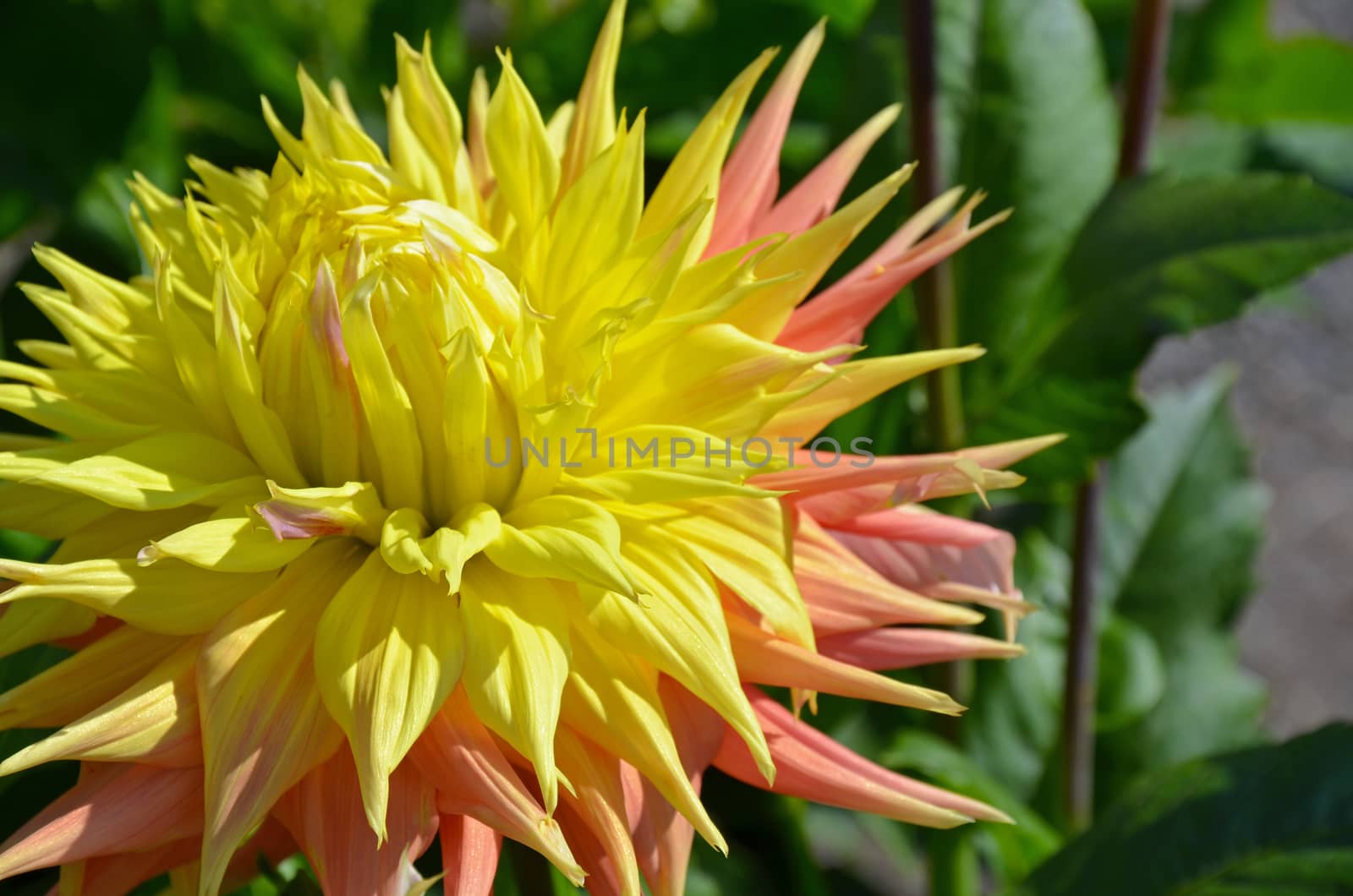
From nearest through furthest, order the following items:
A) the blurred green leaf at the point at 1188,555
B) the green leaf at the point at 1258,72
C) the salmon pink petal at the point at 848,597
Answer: the salmon pink petal at the point at 848,597 → the blurred green leaf at the point at 1188,555 → the green leaf at the point at 1258,72

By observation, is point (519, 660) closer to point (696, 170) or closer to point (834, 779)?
point (834, 779)

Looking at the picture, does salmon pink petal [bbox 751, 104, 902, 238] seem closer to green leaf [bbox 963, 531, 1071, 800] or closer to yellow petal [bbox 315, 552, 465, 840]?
yellow petal [bbox 315, 552, 465, 840]

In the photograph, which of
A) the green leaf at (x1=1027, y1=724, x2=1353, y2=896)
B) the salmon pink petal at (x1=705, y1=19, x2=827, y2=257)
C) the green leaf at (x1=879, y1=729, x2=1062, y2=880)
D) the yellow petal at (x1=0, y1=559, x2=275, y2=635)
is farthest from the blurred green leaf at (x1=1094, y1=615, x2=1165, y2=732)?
the yellow petal at (x1=0, y1=559, x2=275, y2=635)

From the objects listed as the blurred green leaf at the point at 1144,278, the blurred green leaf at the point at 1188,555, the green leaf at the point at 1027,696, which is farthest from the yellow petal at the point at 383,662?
the blurred green leaf at the point at 1188,555

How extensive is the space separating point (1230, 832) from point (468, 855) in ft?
1.96

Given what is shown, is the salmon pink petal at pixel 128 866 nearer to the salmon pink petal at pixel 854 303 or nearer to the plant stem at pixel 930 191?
the salmon pink petal at pixel 854 303

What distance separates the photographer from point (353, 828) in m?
0.61

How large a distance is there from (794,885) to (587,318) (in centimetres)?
98

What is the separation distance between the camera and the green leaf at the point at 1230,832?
0.90 meters

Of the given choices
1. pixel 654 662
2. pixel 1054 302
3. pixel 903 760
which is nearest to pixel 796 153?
pixel 1054 302

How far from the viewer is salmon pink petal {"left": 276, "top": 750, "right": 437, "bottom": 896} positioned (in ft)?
1.96

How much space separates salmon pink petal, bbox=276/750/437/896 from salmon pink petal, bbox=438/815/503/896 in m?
0.01

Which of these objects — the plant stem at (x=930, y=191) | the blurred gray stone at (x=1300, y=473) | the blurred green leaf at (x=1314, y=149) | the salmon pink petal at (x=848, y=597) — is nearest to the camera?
the salmon pink petal at (x=848, y=597)

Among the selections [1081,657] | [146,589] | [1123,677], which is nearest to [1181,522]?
[1123,677]
